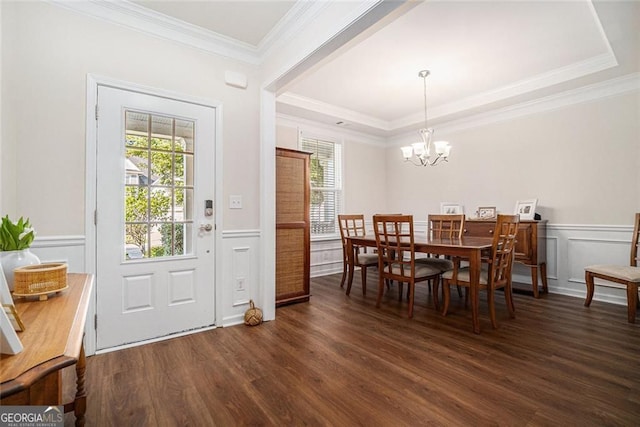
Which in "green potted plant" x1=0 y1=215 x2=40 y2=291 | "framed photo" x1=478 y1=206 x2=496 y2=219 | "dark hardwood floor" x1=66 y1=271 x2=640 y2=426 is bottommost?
"dark hardwood floor" x1=66 y1=271 x2=640 y2=426

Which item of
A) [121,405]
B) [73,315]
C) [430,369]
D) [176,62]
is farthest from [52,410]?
[176,62]

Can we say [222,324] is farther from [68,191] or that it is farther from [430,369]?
[430,369]

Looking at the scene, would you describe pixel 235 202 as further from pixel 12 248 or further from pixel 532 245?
pixel 532 245

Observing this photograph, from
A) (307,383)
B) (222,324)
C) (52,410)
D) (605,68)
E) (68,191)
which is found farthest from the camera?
(605,68)

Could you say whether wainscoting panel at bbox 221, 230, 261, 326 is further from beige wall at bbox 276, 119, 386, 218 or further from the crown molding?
beige wall at bbox 276, 119, 386, 218

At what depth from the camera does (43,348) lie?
726 millimetres

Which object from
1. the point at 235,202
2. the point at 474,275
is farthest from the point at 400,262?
the point at 235,202

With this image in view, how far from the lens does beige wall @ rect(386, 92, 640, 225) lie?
11.4 ft

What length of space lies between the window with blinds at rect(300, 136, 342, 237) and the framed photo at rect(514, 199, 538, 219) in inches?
107

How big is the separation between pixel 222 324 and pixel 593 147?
4.74 metres

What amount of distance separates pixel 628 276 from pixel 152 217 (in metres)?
4.44

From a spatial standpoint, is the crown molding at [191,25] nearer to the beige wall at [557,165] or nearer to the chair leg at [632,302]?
the beige wall at [557,165]

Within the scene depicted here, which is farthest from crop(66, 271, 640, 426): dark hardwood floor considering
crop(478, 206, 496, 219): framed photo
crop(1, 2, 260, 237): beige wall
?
crop(478, 206, 496, 219): framed photo

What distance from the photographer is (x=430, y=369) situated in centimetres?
203
